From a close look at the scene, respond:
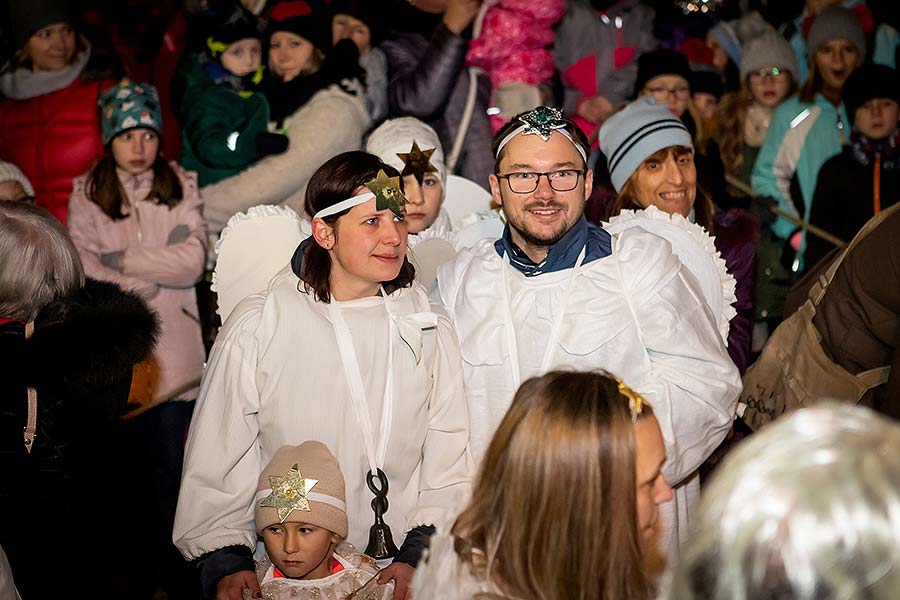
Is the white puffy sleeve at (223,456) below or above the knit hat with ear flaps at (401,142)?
below

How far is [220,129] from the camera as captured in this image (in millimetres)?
5766

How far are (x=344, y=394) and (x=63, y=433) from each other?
87cm

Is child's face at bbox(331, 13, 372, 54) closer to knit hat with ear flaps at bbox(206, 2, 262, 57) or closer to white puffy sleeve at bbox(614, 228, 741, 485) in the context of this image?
knit hat with ear flaps at bbox(206, 2, 262, 57)

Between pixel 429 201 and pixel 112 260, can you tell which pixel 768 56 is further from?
pixel 112 260

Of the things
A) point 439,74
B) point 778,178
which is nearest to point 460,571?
point 439,74

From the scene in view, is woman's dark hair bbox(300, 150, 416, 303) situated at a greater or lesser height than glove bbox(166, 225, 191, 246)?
greater

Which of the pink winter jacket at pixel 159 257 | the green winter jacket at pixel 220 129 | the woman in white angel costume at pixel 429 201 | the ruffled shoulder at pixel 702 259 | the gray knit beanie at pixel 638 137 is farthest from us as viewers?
the green winter jacket at pixel 220 129

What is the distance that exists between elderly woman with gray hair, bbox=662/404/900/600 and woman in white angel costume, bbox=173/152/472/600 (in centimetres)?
206

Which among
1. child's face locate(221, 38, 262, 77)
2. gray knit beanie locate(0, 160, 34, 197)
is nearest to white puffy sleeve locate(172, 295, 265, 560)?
gray knit beanie locate(0, 160, 34, 197)

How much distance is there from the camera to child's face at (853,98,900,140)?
6.55 m

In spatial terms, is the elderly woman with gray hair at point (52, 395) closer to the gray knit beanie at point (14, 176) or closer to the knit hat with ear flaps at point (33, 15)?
the gray knit beanie at point (14, 176)

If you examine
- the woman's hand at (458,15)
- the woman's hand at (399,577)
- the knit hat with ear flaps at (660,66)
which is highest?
the woman's hand at (458,15)

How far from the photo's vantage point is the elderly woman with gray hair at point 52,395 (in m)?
3.31

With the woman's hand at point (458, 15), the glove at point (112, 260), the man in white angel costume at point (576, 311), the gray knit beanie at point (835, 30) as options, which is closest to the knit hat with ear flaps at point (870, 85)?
the gray knit beanie at point (835, 30)
